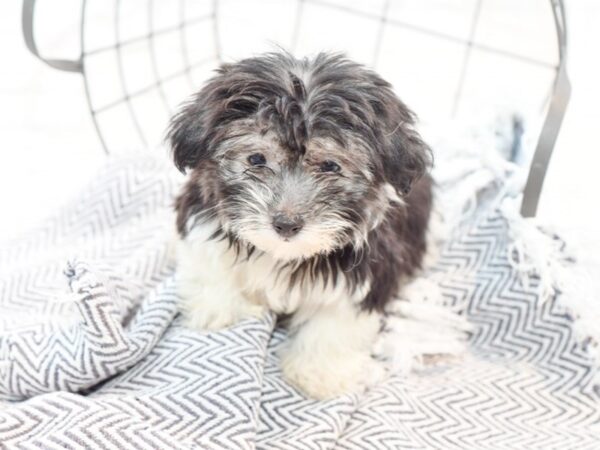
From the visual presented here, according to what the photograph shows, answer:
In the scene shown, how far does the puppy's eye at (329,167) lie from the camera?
235 cm

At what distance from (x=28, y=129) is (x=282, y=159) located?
2612 mm

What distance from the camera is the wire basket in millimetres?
4711

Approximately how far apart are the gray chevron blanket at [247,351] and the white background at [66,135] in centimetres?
25

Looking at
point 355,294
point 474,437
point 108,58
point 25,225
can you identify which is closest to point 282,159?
point 355,294

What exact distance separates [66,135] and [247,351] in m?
2.35

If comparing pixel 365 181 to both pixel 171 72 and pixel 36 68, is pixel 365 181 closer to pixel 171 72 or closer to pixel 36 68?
pixel 171 72

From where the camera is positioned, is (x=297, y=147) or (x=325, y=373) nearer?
(x=297, y=147)

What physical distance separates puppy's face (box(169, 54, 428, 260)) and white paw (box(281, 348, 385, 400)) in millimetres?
557

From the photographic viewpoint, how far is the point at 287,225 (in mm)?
2252

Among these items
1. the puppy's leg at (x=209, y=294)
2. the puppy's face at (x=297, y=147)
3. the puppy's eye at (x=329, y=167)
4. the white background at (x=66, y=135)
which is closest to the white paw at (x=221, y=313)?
the puppy's leg at (x=209, y=294)

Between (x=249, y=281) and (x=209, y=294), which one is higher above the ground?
(x=249, y=281)

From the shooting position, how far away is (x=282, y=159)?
7.70 ft

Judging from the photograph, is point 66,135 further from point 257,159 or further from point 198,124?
point 257,159

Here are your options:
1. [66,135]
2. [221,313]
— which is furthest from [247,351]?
[66,135]
